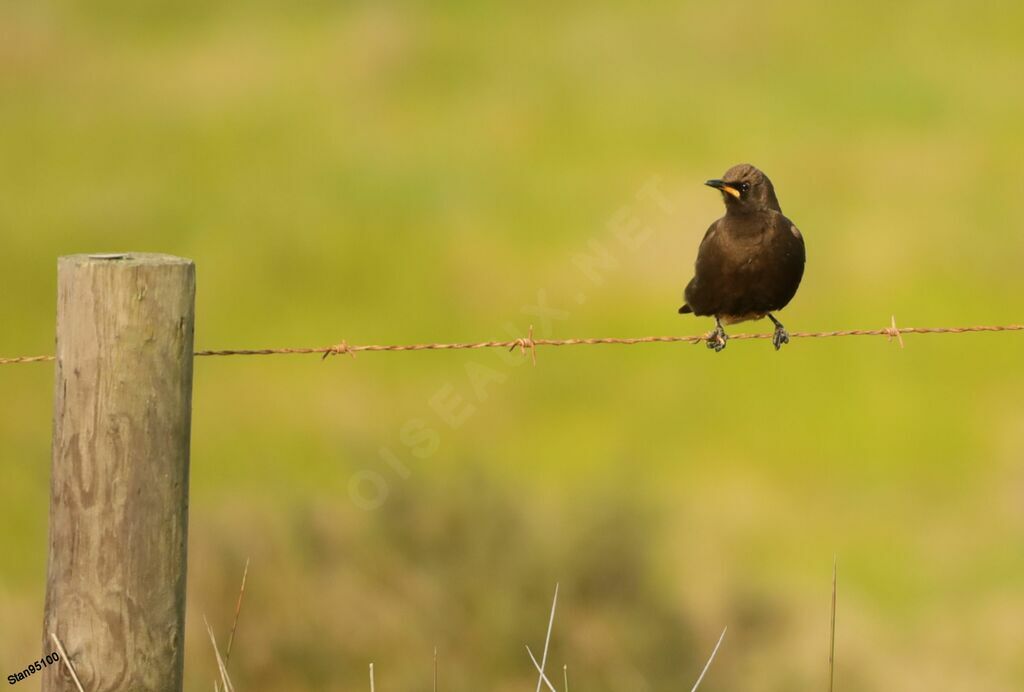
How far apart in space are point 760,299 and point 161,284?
335 centimetres

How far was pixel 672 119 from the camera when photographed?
2394 cm

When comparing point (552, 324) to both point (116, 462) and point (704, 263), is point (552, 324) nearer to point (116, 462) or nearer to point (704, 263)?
point (704, 263)

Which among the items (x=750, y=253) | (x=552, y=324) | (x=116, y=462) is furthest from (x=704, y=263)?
(x=552, y=324)

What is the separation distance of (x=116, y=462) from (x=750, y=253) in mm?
3351

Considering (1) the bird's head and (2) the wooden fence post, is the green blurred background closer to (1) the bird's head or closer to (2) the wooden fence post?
(1) the bird's head

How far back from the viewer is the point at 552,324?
Result: 1711 centimetres

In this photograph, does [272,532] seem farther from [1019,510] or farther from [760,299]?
[1019,510]

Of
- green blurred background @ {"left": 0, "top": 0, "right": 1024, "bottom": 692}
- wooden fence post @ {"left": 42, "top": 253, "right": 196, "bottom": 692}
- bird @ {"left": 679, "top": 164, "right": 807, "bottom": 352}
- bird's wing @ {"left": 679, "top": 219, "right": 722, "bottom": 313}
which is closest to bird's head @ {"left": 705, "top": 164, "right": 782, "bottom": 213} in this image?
bird @ {"left": 679, "top": 164, "right": 807, "bottom": 352}

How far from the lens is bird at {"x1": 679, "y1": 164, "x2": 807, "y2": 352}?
19.5 feet

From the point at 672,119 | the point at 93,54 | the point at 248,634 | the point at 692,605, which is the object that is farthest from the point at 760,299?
the point at 93,54

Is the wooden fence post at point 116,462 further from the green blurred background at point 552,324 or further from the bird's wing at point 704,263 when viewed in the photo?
the green blurred background at point 552,324

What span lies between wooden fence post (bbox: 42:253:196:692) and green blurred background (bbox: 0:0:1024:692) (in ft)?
13.9

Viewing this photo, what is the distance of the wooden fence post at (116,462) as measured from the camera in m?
3.16

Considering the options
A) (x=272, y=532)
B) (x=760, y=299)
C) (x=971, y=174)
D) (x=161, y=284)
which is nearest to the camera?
(x=161, y=284)
